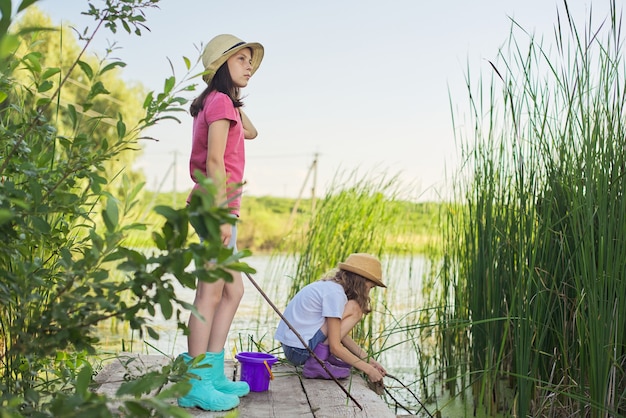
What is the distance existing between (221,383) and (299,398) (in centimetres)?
30

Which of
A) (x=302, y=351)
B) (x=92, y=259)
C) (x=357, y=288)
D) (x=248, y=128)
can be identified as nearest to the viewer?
(x=92, y=259)

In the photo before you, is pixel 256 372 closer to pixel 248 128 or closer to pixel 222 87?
pixel 248 128

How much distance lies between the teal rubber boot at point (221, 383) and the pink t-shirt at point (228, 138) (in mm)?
514

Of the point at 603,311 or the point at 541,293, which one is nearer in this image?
the point at 603,311

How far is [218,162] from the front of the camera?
2443 mm

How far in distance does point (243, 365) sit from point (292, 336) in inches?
13.1

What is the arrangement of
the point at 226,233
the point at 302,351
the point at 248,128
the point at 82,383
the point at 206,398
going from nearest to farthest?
the point at 82,383
the point at 226,233
the point at 206,398
the point at 248,128
the point at 302,351

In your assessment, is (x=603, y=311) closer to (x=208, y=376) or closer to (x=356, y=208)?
(x=208, y=376)

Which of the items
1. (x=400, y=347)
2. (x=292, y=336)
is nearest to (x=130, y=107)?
(x=400, y=347)

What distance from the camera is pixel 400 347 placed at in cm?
583

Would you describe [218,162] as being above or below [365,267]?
above

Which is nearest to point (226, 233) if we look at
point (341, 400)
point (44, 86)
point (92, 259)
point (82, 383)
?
point (341, 400)

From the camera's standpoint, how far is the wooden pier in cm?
240

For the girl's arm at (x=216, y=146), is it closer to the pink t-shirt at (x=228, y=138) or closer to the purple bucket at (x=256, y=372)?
the pink t-shirt at (x=228, y=138)
